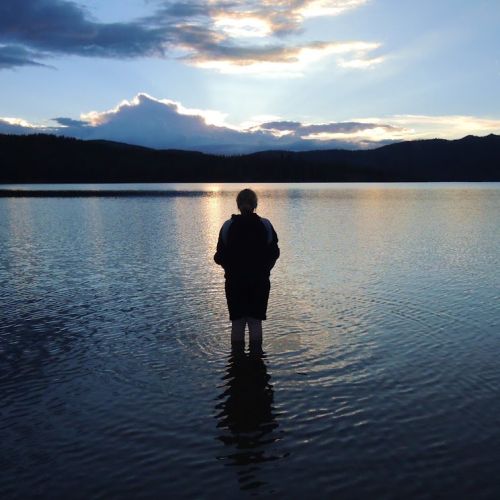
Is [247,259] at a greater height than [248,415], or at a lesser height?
greater

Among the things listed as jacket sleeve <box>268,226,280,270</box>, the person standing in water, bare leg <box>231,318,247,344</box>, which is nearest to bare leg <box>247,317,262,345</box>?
the person standing in water

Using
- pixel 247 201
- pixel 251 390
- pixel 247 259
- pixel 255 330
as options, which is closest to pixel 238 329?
pixel 255 330

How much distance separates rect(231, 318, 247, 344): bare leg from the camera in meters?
10.0

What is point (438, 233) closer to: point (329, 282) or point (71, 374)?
point (329, 282)

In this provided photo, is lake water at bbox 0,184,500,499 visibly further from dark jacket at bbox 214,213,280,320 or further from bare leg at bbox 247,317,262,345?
dark jacket at bbox 214,213,280,320

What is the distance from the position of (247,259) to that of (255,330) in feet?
4.60

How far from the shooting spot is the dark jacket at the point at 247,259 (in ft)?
30.8

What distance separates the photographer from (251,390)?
8.69m

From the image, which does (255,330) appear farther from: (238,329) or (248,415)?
(248,415)

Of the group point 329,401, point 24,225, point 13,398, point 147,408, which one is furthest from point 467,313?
point 24,225

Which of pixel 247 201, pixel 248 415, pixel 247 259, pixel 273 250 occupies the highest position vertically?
pixel 247 201

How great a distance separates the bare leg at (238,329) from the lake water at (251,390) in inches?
12.2

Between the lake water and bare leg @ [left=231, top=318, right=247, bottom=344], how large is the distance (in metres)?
0.31

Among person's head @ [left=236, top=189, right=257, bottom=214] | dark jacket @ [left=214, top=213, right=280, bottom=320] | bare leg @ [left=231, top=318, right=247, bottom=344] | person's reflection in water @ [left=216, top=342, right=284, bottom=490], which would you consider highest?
person's head @ [left=236, top=189, right=257, bottom=214]
